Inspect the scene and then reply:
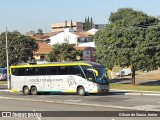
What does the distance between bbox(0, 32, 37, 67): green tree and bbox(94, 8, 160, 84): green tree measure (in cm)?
2803

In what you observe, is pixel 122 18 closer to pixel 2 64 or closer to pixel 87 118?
pixel 2 64

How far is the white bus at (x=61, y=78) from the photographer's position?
35.5 metres

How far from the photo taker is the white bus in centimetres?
3550

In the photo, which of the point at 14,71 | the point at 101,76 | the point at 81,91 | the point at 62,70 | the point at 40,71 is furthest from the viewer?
the point at 14,71

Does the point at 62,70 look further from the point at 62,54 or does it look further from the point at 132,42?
the point at 62,54

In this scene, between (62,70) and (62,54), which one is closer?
(62,70)

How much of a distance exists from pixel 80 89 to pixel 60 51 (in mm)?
45567

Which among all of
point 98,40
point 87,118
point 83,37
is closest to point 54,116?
point 87,118

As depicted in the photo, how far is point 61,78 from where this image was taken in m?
37.5

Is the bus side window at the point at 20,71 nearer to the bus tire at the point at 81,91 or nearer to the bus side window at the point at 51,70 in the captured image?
the bus side window at the point at 51,70

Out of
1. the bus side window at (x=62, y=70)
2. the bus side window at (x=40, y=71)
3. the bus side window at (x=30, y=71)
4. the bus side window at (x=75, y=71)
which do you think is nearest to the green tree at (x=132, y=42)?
the bus side window at (x=30, y=71)

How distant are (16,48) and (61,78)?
153 feet

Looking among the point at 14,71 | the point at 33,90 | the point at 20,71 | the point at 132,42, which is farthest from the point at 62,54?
the point at 33,90

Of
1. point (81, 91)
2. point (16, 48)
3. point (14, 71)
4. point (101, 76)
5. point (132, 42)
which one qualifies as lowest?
point (81, 91)
